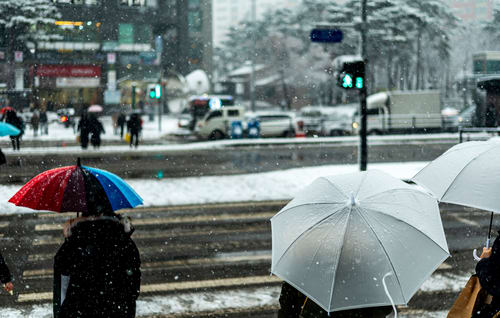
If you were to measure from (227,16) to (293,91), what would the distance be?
131892 millimetres

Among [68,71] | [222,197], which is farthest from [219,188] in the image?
[68,71]

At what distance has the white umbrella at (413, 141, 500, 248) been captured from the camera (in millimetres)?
3660

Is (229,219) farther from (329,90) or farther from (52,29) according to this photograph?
(329,90)

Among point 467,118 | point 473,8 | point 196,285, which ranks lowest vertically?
point 196,285

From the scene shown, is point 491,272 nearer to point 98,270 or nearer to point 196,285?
point 98,270

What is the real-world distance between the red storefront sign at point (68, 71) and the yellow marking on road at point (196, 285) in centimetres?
5071

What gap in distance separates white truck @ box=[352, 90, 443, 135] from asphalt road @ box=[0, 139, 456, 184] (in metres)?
6.88

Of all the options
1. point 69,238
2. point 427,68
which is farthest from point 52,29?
point 69,238

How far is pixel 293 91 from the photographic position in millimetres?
72438

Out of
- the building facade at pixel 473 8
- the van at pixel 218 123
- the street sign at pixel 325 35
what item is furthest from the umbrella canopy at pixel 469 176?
the building facade at pixel 473 8

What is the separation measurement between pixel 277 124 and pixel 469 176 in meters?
29.6

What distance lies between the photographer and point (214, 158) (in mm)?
23469

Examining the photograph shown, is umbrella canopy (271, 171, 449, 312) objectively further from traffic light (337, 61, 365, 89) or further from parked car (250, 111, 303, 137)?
parked car (250, 111, 303, 137)

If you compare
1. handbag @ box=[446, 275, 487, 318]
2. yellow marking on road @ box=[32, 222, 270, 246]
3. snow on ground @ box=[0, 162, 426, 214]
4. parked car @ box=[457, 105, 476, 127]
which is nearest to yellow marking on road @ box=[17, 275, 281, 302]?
yellow marking on road @ box=[32, 222, 270, 246]
